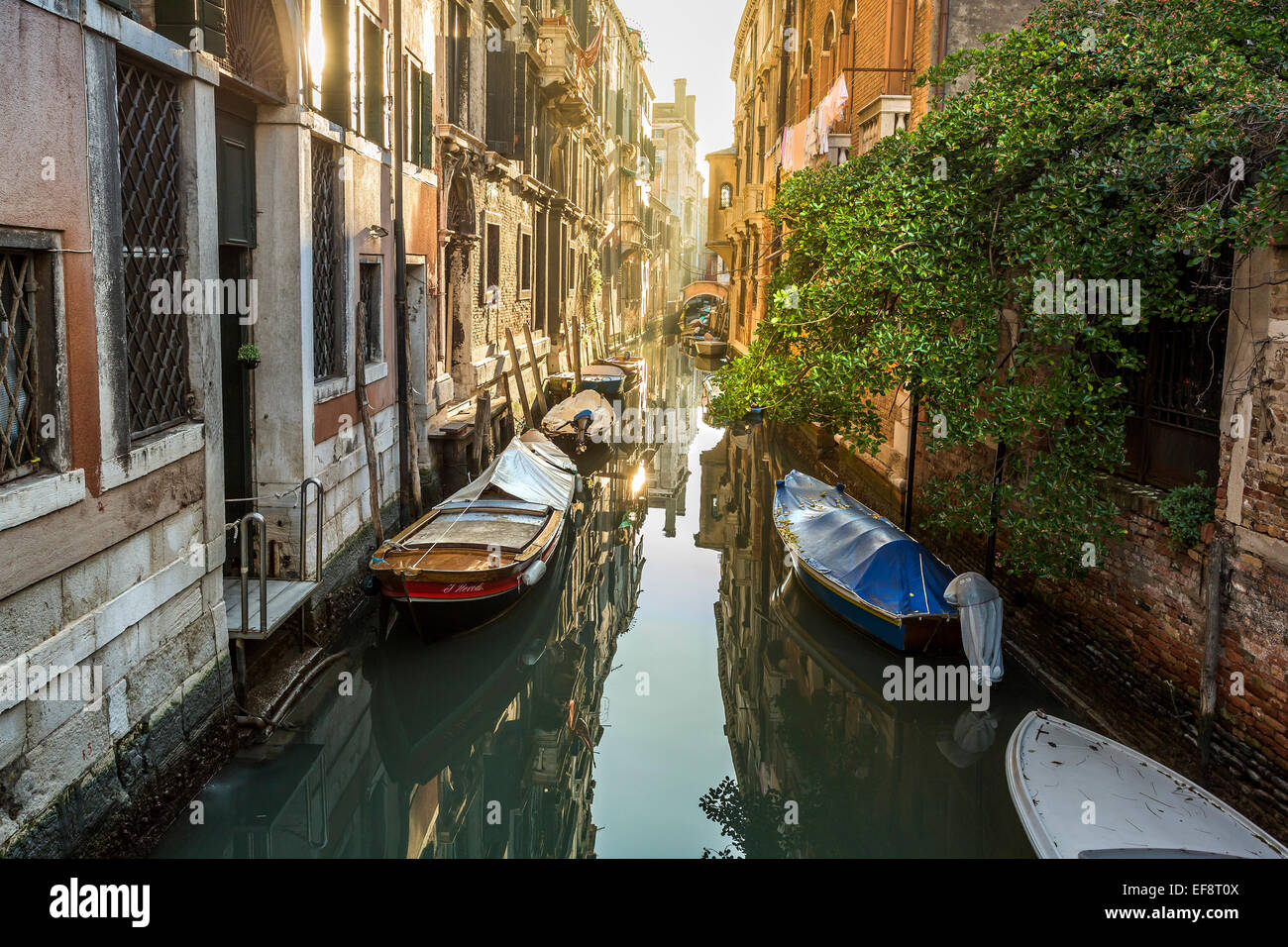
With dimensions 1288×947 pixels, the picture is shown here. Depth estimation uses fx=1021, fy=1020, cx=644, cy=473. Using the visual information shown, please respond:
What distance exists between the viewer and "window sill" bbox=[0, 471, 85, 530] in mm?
4062

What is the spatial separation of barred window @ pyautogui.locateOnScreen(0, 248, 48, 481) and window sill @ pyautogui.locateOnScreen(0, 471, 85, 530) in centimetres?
10

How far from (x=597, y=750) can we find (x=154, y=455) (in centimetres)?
373

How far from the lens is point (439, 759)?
719 centimetres

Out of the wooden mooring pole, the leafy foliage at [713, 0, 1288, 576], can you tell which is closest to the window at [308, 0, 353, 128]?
the wooden mooring pole

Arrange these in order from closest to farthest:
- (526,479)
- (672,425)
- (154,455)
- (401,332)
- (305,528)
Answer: (154,455), (305,528), (401,332), (526,479), (672,425)

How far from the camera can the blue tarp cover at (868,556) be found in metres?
8.42

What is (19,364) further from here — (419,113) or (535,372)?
(535,372)

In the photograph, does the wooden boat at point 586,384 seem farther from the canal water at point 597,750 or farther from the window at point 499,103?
the canal water at point 597,750

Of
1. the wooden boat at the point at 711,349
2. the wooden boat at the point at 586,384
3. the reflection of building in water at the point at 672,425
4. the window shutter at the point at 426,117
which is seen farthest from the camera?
the wooden boat at the point at 711,349

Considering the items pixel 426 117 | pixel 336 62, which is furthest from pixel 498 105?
pixel 336 62

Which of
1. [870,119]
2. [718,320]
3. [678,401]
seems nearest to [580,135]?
[678,401]

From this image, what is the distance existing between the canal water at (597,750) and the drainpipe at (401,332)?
1.77m

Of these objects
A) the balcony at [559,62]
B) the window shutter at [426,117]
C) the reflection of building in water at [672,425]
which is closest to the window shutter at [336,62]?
the window shutter at [426,117]

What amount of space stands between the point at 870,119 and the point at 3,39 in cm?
1085
